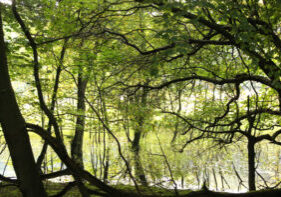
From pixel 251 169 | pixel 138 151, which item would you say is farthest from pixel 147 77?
pixel 138 151

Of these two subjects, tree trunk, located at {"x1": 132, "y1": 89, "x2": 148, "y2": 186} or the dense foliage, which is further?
tree trunk, located at {"x1": 132, "y1": 89, "x2": 148, "y2": 186}

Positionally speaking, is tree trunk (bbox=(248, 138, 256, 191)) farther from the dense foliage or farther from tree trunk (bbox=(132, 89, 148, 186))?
tree trunk (bbox=(132, 89, 148, 186))

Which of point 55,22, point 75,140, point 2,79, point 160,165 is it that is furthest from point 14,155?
point 160,165

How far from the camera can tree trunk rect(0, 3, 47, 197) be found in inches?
107

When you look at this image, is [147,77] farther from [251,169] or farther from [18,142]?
[18,142]

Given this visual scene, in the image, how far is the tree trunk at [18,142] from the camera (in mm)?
2727

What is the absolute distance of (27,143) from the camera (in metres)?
2.80

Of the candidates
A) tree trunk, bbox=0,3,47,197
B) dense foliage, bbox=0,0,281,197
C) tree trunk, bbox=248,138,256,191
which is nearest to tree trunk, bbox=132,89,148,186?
dense foliage, bbox=0,0,281,197

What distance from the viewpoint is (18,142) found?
2.74 metres

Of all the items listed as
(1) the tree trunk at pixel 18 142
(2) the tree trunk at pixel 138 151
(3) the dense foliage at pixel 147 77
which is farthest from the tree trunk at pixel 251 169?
(2) the tree trunk at pixel 138 151

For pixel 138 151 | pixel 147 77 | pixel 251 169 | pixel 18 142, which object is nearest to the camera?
pixel 18 142

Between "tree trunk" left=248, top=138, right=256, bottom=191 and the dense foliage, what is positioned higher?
the dense foliage

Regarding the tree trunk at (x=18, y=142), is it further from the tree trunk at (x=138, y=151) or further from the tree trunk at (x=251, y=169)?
the tree trunk at (x=138, y=151)

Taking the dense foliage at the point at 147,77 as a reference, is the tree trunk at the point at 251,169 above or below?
below
